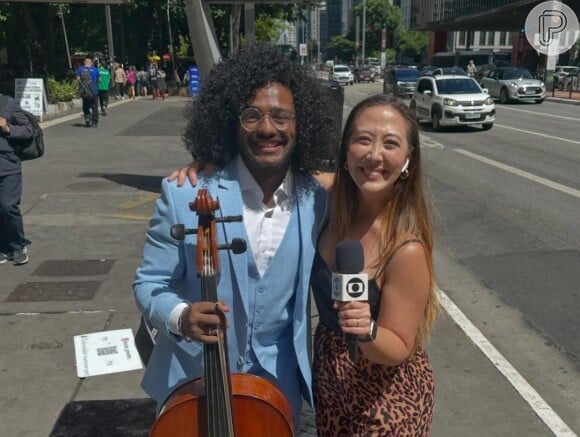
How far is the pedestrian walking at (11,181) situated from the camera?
575 cm

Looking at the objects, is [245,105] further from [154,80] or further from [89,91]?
[154,80]

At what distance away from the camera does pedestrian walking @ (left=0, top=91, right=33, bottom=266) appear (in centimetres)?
575

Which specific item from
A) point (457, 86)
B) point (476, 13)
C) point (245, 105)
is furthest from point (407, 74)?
point (245, 105)

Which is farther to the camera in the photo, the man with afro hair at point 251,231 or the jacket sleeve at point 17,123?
the jacket sleeve at point 17,123

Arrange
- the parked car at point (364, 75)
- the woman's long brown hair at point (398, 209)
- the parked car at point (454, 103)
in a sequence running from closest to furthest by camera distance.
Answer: the woman's long brown hair at point (398, 209), the parked car at point (454, 103), the parked car at point (364, 75)

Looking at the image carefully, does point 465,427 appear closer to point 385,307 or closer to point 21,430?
point 385,307

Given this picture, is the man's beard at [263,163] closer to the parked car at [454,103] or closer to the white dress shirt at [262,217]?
the white dress shirt at [262,217]

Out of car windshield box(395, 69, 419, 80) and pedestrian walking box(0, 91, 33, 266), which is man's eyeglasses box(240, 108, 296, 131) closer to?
pedestrian walking box(0, 91, 33, 266)

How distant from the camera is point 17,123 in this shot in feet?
19.0

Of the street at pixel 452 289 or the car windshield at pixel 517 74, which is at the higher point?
the car windshield at pixel 517 74

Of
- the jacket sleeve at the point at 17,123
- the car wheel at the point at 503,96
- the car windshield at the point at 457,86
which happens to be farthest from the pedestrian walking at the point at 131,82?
the jacket sleeve at the point at 17,123

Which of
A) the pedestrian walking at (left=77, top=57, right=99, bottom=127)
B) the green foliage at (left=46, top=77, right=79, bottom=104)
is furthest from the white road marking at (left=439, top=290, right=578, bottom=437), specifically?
the green foliage at (left=46, top=77, right=79, bottom=104)

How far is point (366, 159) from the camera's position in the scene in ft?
6.18

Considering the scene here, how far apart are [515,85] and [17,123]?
25.6 metres
